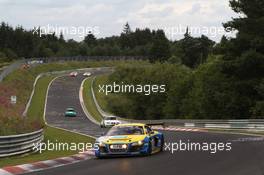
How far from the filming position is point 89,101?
8750 centimetres

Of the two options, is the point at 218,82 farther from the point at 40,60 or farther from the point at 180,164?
the point at 40,60

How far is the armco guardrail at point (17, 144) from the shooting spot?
1882cm

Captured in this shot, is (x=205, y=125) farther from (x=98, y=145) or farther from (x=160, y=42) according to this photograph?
(x=160, y=42)

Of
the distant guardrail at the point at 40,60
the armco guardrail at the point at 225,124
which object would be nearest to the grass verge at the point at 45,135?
the distant guardrail at the point at 40,60

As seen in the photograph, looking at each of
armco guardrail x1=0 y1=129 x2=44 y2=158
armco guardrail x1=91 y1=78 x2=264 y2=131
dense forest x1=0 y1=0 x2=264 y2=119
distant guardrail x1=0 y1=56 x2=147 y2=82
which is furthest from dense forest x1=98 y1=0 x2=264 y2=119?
armco guardrail x1=0 y1=129 x2=44 y2=158

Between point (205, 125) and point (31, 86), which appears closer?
point (205, 125)

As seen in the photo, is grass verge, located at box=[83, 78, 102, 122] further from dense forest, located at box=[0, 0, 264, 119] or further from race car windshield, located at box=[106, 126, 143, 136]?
race car windshield, located at box=[106, 126, 143, 136]

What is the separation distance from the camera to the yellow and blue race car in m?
18.7

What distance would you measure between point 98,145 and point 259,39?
131 ft

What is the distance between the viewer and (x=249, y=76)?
59250 millimetres

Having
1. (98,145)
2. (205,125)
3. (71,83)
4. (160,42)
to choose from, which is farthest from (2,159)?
(160,42)

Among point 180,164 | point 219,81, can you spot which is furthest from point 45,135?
point 219,81

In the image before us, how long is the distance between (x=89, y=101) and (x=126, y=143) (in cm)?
6912

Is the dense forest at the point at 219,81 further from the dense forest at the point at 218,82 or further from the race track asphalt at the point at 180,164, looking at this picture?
the race track asphalt at the point at 180,164
